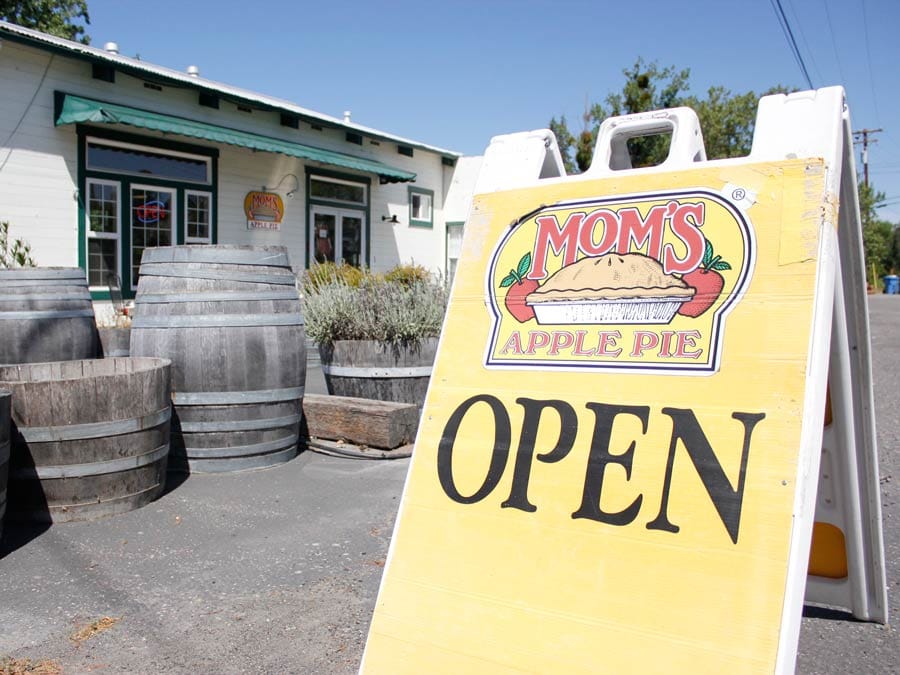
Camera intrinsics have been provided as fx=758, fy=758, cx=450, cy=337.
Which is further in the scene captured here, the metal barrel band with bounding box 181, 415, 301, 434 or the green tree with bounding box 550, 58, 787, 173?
the green tree with bounding box 550, 58, 787, 173

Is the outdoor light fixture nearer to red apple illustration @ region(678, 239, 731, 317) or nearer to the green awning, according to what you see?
the green awning

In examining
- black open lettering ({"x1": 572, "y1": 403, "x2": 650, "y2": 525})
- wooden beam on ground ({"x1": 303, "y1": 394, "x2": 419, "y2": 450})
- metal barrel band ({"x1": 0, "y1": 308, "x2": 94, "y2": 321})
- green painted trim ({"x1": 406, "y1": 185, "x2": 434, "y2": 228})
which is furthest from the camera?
green painted trim ({"x1": 406, "y1": 185, "x2": 434, "y2": 228})

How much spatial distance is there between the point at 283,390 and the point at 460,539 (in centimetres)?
342

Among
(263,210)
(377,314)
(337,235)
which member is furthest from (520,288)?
(337,235)

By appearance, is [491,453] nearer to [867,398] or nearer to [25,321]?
[867,398]

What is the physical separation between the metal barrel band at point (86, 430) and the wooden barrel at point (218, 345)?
75 cm

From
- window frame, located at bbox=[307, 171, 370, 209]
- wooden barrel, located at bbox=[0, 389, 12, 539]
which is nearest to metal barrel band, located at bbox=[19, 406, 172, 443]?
wooden barrel, located at bbox=[0, 389, 12, 539]

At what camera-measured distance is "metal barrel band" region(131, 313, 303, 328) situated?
16.4 feet

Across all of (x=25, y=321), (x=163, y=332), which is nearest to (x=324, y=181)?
(x=25, y=321)

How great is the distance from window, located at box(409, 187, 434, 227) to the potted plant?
11.3 metres

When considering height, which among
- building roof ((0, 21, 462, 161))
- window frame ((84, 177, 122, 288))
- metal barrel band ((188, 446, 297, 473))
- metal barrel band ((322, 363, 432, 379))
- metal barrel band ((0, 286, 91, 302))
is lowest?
metal barrel band ((188, 446, 297, 473))

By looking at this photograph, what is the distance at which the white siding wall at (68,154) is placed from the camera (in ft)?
32.1

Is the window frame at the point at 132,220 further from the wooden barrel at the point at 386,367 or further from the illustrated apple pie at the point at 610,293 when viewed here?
the illustrated apple pie at the point at 610,293

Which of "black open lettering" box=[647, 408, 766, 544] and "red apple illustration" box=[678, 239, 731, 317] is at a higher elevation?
"red apple illustration" box=[678, 239, 731, 317]
